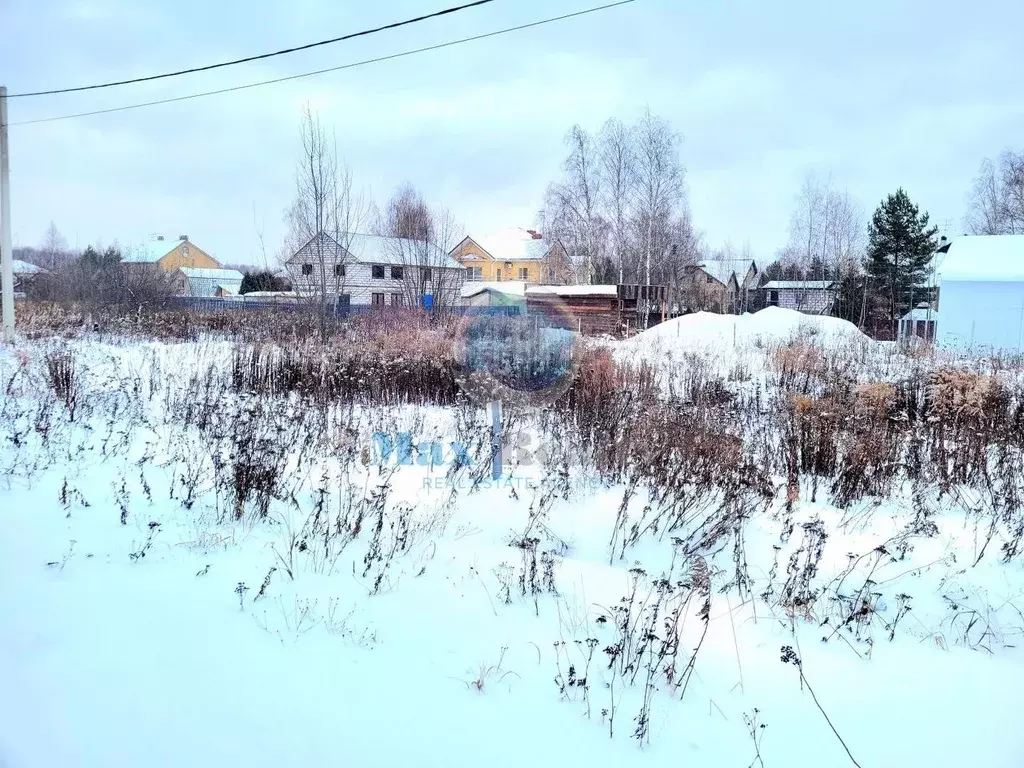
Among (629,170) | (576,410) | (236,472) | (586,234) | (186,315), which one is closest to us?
(236,472)

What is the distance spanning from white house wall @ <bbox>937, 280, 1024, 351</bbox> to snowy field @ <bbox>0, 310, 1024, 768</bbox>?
14760 mm

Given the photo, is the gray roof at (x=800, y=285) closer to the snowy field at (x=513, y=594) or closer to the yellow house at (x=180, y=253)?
the snowy field at (x=513, y=594)

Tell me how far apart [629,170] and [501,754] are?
1172 inches

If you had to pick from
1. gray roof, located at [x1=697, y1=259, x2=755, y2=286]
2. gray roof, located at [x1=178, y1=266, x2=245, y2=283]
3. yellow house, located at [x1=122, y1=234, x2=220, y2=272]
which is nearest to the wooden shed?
gray roof, located at [x1=697, y1=259, x2=755, y2=286]

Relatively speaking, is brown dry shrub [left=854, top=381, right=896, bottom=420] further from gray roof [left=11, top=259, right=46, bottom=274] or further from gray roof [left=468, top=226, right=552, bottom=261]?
gray roof [left=468, top=226, right=552, bottom=261]

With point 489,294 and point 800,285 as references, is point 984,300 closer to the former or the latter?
point 489,294

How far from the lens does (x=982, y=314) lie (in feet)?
61.7

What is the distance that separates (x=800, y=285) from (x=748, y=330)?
29694 mm

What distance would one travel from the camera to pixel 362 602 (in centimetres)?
318

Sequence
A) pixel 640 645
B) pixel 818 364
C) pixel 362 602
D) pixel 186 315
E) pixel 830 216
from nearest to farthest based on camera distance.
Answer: pixel 640 645, pixel 362 602, pixel 818 364, pixel 186 315, pixel 830 216

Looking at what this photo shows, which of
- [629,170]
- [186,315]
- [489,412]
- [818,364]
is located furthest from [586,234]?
[489,412]

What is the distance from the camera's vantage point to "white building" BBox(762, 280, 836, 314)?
35.0 meters

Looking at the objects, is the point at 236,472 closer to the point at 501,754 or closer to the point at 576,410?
the point at 501,754

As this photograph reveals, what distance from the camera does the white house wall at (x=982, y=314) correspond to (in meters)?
18.4
